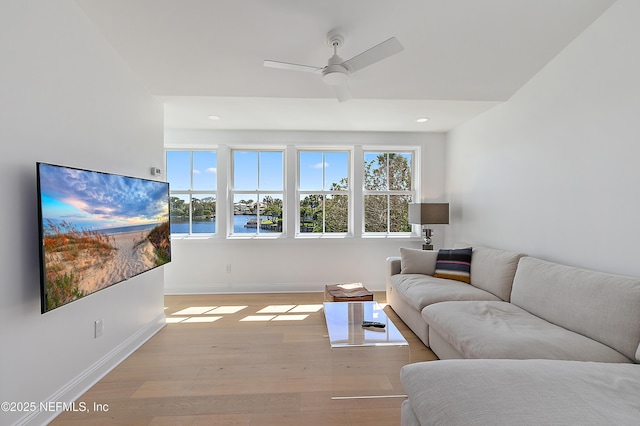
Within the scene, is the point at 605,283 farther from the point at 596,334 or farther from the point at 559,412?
the point at 559,412

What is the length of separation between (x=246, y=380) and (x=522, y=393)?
1.73 m

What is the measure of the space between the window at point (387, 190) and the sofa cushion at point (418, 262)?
1.07 metres

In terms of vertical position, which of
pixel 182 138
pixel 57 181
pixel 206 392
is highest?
pixel 182 138

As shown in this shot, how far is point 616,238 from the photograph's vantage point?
1969mm

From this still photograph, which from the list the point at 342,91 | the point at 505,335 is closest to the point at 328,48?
the point at 342,91

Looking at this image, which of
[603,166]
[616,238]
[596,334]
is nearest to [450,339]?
[596,334]

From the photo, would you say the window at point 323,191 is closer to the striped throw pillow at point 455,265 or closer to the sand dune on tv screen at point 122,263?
the striped throw pillow at point 455,265

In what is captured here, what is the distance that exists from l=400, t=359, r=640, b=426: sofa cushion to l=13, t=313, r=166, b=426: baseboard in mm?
2007

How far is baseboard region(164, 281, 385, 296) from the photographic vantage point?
415 cm

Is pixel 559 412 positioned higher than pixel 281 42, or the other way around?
pixel 281 42

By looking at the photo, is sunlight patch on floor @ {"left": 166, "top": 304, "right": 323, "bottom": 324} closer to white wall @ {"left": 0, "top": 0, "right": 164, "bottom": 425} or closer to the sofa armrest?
white wall @ {"left": 0, "top": 0, "right": 164, "bottom": 425}

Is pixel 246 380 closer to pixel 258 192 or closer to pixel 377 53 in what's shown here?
pixel 377 53

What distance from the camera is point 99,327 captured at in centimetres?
213

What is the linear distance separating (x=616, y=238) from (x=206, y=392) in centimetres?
300
